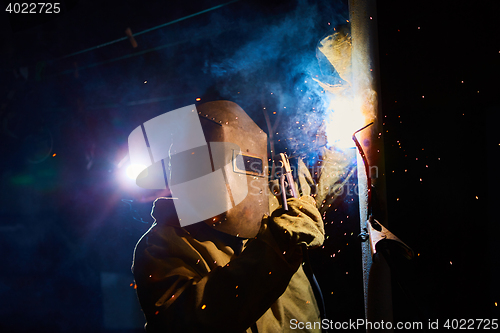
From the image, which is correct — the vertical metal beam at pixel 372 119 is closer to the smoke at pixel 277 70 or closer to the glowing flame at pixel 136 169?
the smoke at pixel 277 70

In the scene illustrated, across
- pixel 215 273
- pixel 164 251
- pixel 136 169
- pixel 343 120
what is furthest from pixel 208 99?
pixel 215 273

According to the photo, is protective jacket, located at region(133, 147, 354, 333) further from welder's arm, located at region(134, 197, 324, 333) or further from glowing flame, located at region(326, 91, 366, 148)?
glowing flame, located at region(326, 91, 366, 148)

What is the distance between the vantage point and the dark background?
1059 mm

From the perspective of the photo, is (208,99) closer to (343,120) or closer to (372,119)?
(343,120)

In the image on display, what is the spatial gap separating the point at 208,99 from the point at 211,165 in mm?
588

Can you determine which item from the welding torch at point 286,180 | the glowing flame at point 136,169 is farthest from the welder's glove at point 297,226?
the glowing flame at point 136,169

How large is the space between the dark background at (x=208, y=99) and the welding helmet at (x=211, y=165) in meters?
Answer: 0.24

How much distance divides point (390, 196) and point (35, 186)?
11.3 ft

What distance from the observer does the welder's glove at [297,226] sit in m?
1.14

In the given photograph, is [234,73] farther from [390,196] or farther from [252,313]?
[252,313]

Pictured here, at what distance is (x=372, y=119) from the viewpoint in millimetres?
1140

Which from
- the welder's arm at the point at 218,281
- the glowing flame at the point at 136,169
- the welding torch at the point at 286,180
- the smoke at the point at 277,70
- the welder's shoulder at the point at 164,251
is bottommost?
the welder's arm at the point at 218,281

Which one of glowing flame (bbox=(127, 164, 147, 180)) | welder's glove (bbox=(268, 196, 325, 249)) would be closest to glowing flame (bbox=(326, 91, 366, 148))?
welder's glove (bbox=(268, 196, 325, 249))

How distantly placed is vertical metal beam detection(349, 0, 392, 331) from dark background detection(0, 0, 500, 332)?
11cm
